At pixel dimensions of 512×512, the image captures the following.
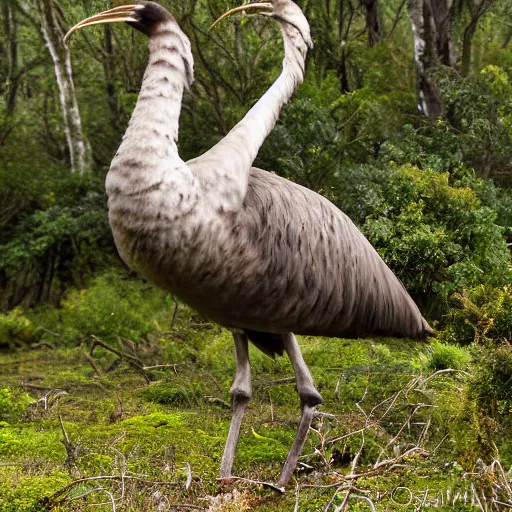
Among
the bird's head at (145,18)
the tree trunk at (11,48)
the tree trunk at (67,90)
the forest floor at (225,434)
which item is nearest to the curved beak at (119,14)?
the bird's head at (145,18)

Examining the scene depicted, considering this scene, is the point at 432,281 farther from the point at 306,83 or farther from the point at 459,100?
the point at 306,83

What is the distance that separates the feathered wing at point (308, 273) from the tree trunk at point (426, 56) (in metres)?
7.59

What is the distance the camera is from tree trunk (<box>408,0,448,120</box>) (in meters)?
12.2

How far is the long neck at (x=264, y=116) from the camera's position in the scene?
4441 millimetres

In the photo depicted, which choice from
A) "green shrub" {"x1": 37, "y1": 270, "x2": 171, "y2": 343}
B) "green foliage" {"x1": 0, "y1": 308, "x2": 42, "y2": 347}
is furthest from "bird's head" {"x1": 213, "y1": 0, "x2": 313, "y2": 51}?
"green foliage" {"x1": 0, "y1": 308, "x2": 42, "y2": 347}

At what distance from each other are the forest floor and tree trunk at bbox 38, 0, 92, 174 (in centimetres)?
664

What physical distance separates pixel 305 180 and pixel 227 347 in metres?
2.49

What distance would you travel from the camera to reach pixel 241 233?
4.23 metres

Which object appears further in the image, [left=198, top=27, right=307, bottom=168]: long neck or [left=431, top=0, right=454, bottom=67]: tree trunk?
[left=431, top=0, right=454, bottom=67]: tree trunk

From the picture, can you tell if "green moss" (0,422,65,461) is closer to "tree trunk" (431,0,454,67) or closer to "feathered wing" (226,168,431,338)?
"feathered wing" (226,168,431,338)

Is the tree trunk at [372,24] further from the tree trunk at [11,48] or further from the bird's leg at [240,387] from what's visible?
the bird's leg at [240,387]

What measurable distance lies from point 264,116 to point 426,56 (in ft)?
26.8

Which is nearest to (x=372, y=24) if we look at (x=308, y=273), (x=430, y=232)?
(x=430, y=232)

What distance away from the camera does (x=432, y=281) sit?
8.69m
